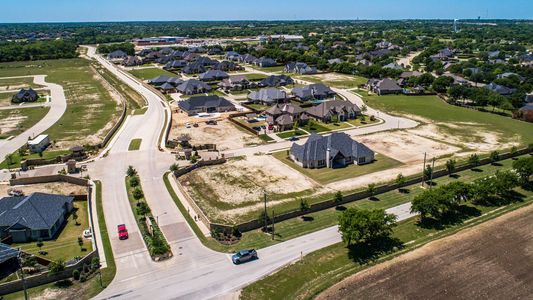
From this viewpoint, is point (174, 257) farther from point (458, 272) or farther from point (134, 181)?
point (458, 272)

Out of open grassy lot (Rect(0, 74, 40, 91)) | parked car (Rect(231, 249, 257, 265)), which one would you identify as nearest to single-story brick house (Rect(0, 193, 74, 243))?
parked car (Rect(231, 249, 257, 265))

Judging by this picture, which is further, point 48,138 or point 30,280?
point 48,138

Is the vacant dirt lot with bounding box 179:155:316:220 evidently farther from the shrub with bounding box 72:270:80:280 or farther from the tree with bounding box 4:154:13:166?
the tree with bounding box 4:154:13:166

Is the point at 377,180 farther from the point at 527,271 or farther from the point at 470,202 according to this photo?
the point at 527,271

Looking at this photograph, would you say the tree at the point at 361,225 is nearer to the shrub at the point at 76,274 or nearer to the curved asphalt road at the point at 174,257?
the curved asphalt road at the point at 174,257

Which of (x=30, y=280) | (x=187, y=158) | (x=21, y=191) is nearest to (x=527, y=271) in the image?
(x=30, y=280)

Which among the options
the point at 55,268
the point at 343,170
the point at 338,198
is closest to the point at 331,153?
the point at 343,170

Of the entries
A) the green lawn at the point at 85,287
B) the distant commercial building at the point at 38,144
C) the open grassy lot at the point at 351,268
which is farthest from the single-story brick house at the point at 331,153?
the distant commercial building at the point at 38,144
